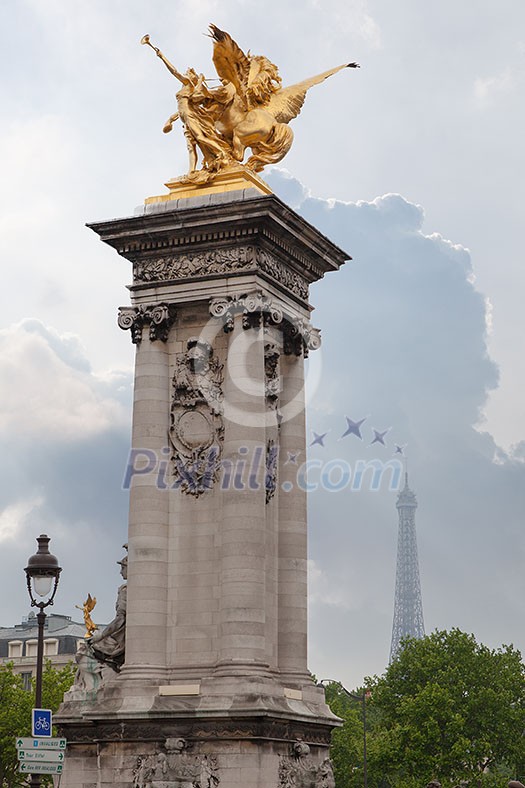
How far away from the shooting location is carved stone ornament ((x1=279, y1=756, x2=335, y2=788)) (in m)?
28.0

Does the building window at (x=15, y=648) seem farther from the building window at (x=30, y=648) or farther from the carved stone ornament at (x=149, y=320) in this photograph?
the carved stone ornament at (x=149, y=320)

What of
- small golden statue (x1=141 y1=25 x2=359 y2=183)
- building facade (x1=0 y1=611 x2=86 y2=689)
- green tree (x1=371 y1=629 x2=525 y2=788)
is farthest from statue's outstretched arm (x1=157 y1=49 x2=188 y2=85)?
building facade (x1=0 y1=611 x2=86 y2=689)

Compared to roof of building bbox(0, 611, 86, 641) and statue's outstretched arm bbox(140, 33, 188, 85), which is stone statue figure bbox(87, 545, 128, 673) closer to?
statue's outstretched arm bbox(140, 33, 188, 85)

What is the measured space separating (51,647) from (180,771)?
91101 millimetres

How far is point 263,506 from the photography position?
29.3 metres

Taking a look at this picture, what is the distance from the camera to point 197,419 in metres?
30.5

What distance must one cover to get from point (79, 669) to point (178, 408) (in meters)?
6.41

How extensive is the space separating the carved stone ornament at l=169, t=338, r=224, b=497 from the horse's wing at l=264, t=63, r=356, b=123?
6768 millimetres

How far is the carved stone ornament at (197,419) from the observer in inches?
1183

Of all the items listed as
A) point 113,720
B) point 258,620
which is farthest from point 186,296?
point 113,720

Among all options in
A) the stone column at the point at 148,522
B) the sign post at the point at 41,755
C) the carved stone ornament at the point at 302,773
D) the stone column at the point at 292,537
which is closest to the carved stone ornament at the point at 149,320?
the stone column at the point at 148,522

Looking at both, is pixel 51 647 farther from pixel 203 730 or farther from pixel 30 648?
pixel 203 730

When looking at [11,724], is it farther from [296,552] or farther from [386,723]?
[296,552]

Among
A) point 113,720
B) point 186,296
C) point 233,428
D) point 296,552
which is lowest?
point 113,720
